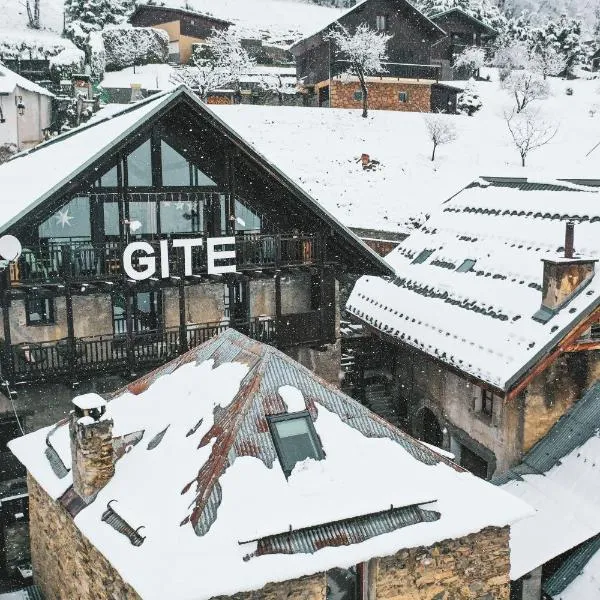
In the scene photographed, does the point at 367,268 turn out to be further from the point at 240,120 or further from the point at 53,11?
the point at 53,11

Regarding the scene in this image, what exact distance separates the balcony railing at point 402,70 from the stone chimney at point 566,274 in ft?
144

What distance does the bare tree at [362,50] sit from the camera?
55969 millimetres

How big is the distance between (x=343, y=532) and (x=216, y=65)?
191 ft

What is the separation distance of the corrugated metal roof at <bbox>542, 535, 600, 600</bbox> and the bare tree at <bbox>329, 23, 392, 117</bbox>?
146 feet

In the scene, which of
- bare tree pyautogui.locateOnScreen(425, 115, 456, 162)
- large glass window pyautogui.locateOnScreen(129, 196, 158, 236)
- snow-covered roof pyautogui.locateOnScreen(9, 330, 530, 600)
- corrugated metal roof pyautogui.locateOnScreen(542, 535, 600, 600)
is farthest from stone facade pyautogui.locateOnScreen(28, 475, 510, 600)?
bare tree pyautogui.locateOnScreen(425, 115, 456, 162)

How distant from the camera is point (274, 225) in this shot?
2117 centimetres

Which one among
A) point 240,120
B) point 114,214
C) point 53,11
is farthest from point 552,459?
point 53,11

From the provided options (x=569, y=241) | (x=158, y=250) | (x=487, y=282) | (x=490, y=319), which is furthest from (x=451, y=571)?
(x=158, y=250)

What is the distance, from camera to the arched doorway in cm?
2014

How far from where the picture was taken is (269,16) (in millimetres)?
86875

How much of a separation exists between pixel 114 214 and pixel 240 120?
1302 inches

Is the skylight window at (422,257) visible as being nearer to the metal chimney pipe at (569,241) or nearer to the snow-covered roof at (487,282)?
the snow-covered roof at (487,282)

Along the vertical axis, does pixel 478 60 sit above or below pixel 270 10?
below

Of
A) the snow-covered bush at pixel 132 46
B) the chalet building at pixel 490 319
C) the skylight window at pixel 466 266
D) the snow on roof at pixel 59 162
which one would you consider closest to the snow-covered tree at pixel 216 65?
the snow-covered bush at pixel 132 46
